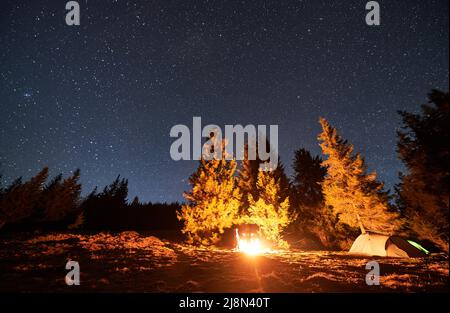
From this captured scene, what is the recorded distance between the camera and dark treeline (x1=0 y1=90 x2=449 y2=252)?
6.48m

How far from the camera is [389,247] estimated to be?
1953 centimetres

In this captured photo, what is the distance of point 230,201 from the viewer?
22.5 m

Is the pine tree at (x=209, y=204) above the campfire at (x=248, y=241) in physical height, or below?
above

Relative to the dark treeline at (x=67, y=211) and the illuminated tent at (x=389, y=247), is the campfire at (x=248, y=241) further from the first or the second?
the dark treeline at (x=67, y=211)

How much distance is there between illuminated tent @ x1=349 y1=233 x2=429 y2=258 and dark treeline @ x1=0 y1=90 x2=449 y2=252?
1352 millimetres

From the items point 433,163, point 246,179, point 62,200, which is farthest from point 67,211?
point 433,163

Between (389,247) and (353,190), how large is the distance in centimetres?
615

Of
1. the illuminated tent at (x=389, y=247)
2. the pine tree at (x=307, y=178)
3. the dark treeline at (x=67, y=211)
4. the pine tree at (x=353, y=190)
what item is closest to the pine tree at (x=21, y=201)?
the dark treeline at (x=67, y=211)

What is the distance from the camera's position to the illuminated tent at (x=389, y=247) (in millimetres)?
19016

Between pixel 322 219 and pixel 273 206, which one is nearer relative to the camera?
pixel 273 206

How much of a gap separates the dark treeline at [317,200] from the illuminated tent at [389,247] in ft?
4.44

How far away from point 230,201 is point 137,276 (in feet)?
44.1
